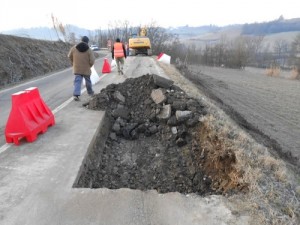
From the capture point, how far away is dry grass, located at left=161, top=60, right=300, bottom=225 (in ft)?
12.3

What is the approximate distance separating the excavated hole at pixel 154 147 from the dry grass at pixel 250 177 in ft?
0.10

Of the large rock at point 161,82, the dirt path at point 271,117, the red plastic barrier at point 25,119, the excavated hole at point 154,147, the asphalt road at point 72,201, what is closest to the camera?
the asphalt road at point 72,201

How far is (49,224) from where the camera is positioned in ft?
11.9

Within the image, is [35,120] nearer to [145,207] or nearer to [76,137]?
[76,137]

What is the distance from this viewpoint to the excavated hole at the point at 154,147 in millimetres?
5426

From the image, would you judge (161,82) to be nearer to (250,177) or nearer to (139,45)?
(250,177)

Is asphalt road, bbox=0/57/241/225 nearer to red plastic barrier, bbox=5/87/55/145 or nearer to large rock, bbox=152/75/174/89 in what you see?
red plastic barrier, bbox=5/87/55/145

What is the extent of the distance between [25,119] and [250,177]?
4.12 metres

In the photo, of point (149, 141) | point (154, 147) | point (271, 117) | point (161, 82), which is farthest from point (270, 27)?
point (154, 147)

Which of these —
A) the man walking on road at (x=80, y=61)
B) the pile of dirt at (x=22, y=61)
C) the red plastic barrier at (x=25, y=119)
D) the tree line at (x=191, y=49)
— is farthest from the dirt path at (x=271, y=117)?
the tree line at (x=191, y=49)

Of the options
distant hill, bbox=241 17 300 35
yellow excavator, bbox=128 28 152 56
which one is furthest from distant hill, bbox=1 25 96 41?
distant hill, bbox=241 17 300 35

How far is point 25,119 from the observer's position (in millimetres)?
5973

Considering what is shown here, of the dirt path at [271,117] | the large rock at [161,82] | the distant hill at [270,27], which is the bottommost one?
the distant hill at [270,27]

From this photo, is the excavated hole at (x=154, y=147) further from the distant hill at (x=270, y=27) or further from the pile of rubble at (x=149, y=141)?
the distant hill at (x=270, y=27)
